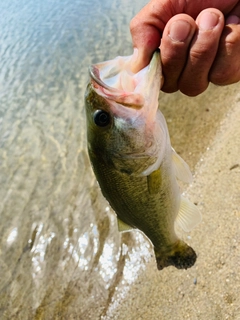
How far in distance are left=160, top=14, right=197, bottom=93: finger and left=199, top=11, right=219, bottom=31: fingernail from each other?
0.14 feet

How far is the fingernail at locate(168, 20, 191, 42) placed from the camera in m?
1.90

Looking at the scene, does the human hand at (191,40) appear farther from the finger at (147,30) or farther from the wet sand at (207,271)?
the wet sand at (207,271)

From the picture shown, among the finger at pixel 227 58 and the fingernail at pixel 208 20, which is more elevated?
the fingernail at pixel 208 20

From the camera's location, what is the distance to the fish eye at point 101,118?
1905 mm

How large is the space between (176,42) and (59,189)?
410 centimetres

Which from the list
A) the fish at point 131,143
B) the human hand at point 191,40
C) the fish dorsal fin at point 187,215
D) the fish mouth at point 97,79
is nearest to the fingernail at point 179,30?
the human hand at point 191,40

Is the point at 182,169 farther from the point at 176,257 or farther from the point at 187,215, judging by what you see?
the point at 176,257

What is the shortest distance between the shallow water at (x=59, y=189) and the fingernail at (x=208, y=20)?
9.23 feet

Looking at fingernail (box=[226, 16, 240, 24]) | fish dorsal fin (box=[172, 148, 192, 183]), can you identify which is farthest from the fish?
fingernail (box=[226, 16, 240, 24])

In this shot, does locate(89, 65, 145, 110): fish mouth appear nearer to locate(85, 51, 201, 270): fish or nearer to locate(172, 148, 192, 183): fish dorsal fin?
locate(85, 51, 201, 270): fish

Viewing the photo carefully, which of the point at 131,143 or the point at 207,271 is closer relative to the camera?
the point at 131,143

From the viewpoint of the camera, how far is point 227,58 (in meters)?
2.00

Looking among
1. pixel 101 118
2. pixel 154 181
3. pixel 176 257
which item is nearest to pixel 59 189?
pixel 176 257

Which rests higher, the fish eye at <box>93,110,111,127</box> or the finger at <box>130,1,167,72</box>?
the finger at <box>130,1,167,72</box>
